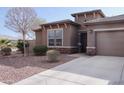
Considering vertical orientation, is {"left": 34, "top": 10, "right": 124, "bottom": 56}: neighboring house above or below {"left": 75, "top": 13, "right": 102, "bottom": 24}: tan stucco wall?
below

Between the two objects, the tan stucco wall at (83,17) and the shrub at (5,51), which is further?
the tan stucco wall at (83,17)

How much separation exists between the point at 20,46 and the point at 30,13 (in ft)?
18.4

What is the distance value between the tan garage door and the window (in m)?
4.02

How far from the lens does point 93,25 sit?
1222 centimetres

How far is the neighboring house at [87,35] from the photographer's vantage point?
36.8 ft

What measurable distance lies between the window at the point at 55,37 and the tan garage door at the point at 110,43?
13.2ft

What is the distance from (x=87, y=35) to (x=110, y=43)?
2.16 meters

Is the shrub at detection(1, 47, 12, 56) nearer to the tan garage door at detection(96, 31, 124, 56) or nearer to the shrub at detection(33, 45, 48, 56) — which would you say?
the shrub at detection(33, 45, 48, 56)

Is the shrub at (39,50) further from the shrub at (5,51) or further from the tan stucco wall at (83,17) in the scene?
the tan stucco wall at (83,17)

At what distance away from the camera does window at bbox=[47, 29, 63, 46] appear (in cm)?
1447

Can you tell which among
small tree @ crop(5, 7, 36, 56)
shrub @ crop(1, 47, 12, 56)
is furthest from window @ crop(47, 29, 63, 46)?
shrub @ crop(1, 47, 12, 56)

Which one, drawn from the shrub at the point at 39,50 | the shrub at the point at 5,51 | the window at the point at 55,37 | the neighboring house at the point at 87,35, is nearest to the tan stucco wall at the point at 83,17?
the neighboring house at the point at 87,35

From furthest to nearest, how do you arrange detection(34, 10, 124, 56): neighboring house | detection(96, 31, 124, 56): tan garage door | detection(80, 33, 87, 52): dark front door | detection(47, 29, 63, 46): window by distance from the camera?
detection(80, 33, 87, 52): dark front door, detection(47, 29, 63, 46): window, detection(34, 10, 124, 56): neighboring house, detection(96, 31, 124, 56): tan garage door

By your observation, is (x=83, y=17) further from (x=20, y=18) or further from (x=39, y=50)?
(x=20, y=18)
